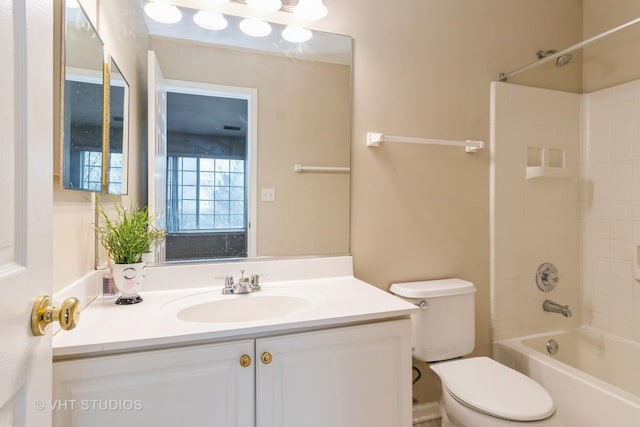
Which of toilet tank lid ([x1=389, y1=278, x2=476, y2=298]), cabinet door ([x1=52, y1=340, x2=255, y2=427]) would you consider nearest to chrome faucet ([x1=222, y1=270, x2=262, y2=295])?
cabinet door ([x1=52, y1=340, x2=255, y2=427])

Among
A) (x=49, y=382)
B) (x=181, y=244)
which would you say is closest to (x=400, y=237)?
(x=181, y=244)

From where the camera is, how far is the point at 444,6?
1862mm

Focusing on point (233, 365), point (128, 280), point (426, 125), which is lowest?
point (233, 365)

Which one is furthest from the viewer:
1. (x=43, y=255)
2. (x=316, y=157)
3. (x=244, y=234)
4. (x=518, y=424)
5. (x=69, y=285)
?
(x=316, y=157)

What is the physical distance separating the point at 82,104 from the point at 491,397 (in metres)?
1.72

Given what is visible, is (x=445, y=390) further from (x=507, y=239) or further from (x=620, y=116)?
(x=620, y=116)

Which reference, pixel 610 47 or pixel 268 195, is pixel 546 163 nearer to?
pixel 610 47

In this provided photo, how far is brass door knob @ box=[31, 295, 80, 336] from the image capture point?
Answer: 1.92 ft

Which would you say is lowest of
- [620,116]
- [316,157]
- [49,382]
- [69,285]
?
[49,382]

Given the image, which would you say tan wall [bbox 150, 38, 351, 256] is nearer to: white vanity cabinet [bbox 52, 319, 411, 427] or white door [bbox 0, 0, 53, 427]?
white vanity cabinet [bbox 52, 319, 411, 427]

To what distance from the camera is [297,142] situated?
1.63m

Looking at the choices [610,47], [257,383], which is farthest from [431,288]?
[610,47]

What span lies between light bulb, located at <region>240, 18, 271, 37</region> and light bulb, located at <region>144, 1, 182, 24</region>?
263 millimetres

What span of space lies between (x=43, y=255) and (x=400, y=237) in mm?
1464
